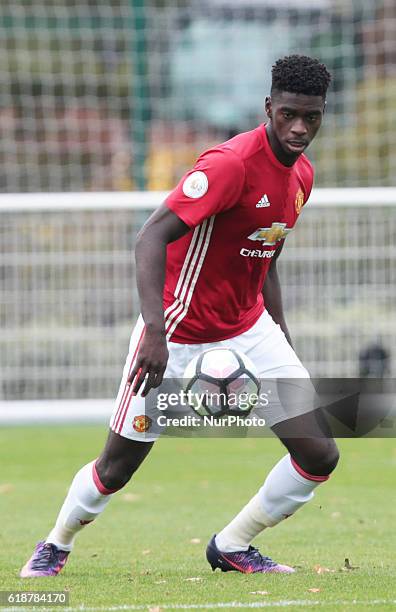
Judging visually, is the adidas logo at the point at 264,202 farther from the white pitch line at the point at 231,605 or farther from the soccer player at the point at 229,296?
the white pitch line at the point at 231,605

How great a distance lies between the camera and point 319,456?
5598 mm

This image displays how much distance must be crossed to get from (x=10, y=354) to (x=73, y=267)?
38.5 inches

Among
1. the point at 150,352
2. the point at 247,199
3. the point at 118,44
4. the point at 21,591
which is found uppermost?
the point at 118,44

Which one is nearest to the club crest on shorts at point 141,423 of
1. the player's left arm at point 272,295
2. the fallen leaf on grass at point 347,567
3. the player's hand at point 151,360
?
the player's hand at point 151,360

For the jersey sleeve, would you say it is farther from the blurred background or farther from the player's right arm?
the blurred background

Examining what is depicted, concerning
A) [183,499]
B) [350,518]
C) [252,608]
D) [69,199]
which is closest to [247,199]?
[252,608]

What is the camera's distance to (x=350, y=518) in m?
7.77

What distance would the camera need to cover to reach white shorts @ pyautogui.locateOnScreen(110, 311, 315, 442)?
18.1 ft

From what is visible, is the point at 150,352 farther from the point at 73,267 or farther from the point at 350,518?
the point at 73,267

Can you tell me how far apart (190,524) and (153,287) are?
9.92 feet

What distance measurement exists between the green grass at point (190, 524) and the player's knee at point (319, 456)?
0.50 meters

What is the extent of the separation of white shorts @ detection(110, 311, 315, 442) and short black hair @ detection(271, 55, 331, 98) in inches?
44.9

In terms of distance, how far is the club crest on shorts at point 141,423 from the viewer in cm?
550

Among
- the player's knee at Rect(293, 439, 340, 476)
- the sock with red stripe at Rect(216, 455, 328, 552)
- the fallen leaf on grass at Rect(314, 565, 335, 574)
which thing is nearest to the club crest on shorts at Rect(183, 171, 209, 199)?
the player's knee at Rect(293, 439, 340, 476)
